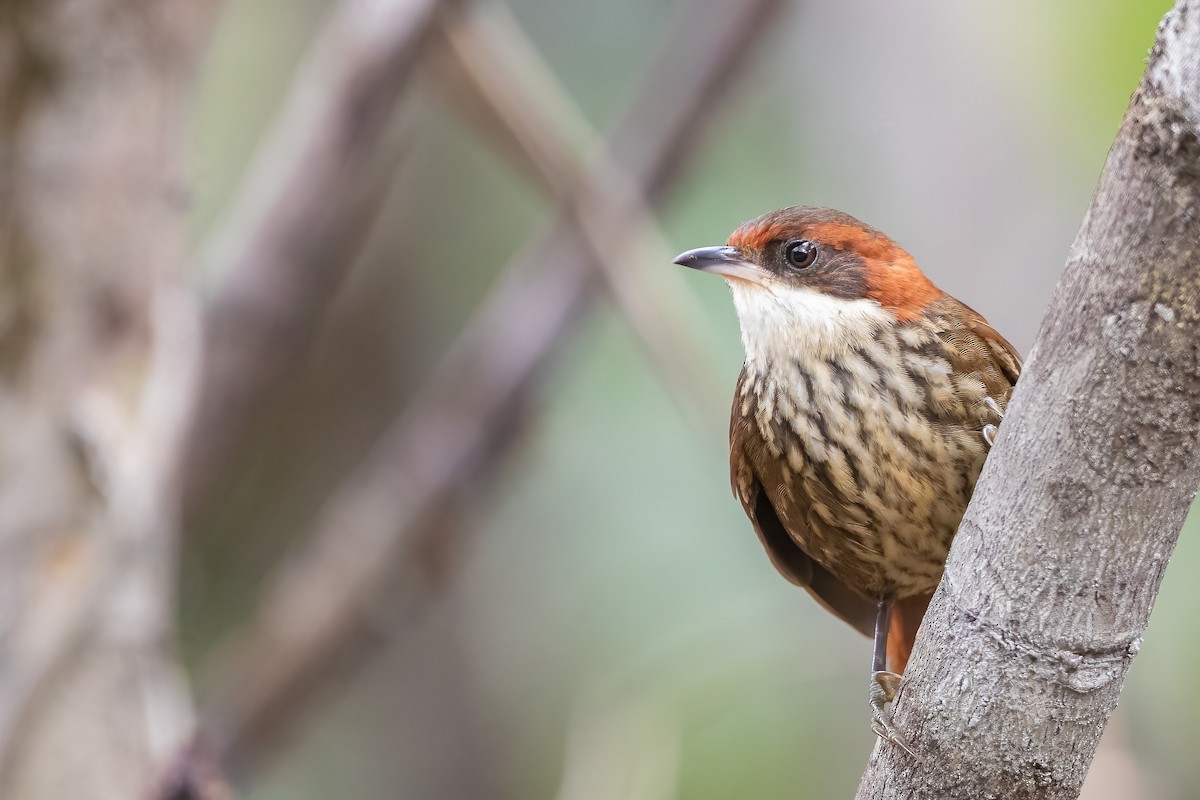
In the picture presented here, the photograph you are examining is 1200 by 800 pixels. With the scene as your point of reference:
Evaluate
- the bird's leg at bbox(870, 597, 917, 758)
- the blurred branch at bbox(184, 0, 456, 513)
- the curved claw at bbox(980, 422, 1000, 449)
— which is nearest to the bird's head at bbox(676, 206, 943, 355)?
the curved claw at bbox(980, 422, 1000, 449)

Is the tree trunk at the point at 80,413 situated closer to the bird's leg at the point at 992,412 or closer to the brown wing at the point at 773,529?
the brown wing at the point at 773,529

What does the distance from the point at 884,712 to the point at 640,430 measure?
12.3 feet

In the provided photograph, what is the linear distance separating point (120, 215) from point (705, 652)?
194 centimetres

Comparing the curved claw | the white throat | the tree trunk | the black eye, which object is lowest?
the tree trunk

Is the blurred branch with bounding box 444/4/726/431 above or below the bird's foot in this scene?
above

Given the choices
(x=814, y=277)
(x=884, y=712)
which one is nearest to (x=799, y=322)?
(x=814, y=277)

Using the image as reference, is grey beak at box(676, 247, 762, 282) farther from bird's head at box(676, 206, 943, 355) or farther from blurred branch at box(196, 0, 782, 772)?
blurred branch at box(196, 0, 782, 772)

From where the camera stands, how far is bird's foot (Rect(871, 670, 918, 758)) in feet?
4.92

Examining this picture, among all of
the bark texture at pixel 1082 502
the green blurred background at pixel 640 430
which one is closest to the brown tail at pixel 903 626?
the green blurred background at pixel 640 430

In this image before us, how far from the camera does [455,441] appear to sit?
4086 mm

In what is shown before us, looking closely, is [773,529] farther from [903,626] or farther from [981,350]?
[981,350]

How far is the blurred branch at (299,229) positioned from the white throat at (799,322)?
1.58 m

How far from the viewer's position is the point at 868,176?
14.3 feet

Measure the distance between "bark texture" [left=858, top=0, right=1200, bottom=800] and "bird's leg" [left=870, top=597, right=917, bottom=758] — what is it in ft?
0.05
